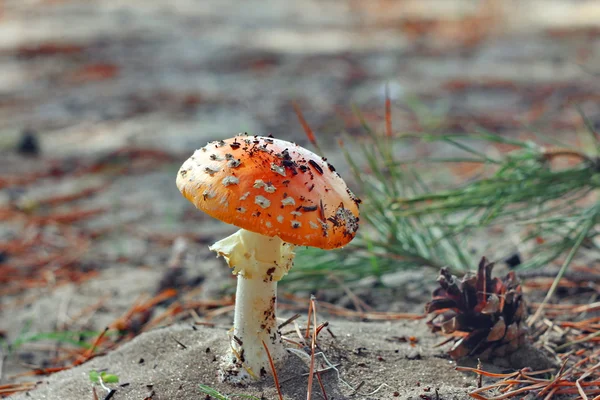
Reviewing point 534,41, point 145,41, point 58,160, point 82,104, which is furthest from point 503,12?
point 58,160

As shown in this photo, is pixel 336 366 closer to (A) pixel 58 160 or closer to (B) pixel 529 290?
(B) pixel 529 290

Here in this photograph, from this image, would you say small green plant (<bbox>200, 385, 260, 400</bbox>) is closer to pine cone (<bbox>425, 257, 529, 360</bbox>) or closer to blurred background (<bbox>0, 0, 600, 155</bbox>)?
pine cone (<bbox>425, 257, 529, 360</bbox>)

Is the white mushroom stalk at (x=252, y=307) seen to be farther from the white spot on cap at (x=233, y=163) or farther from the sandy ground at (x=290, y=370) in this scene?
the white spot on cap at (x=233, y=163)

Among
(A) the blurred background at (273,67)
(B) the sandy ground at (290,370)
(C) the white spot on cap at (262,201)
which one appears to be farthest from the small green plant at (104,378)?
(A) the blurred background at (273,67)

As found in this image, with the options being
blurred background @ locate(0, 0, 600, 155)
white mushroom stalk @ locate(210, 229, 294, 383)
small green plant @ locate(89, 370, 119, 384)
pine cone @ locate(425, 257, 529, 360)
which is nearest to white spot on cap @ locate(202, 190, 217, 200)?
white mushroom stalk @ locate(210, 229, 294, 383)

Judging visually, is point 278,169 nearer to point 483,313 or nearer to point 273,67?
point 483,313

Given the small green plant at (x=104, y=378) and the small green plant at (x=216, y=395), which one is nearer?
the small green plant at (x=216, y=395)
